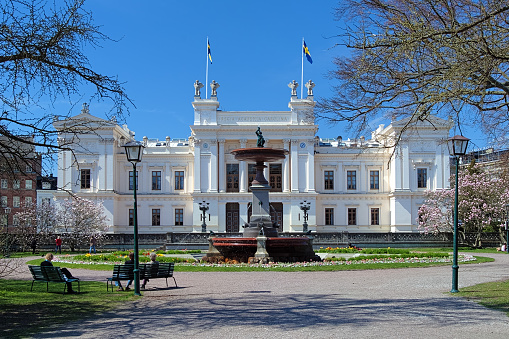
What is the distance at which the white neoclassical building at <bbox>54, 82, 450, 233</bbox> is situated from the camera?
180ft

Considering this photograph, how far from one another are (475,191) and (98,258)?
30927mm

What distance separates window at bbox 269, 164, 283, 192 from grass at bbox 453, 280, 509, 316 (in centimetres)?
3983

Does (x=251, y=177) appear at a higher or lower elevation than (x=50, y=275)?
higher

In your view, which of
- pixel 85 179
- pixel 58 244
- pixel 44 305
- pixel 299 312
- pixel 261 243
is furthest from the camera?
pixel 85 179

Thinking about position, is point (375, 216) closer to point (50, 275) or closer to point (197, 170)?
point (197, 170)

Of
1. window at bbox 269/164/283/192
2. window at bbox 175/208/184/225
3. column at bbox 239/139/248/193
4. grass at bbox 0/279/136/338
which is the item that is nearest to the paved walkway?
grass at bbox 0/279/136/338

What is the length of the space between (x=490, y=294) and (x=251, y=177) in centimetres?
4302

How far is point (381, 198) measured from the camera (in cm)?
5681

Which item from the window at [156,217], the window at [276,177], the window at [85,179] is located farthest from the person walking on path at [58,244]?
the window at [276,177]

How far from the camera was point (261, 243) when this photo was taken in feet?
78.9

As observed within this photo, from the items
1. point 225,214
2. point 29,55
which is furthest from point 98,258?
point 225,214

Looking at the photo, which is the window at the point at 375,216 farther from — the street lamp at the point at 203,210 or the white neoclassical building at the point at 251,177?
the street lamp at the point at 203,210

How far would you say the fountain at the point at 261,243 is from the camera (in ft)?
78.9

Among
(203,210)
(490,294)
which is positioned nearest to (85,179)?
(203,210)
